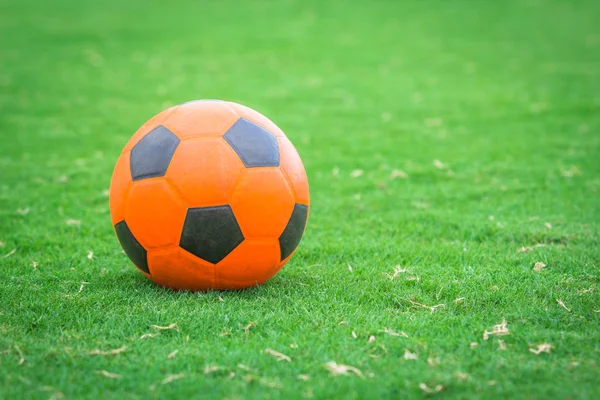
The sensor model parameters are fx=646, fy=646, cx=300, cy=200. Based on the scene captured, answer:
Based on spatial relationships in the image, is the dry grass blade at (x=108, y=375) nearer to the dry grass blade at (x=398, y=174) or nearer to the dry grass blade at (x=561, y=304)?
the dry grass blade at (x=561, y=304)

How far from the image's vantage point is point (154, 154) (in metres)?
4.59

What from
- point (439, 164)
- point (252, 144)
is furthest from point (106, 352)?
point (439, 164)

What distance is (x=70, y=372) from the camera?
3.63 m

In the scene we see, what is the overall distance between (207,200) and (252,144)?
55 cm

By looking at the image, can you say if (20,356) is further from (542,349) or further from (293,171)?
(542,349)

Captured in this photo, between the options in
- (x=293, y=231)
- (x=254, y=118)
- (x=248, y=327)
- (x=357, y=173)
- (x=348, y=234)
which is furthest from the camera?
(x=357, y=173)

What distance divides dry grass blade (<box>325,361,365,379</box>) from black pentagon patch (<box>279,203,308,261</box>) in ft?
4.11

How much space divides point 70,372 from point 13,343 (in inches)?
22.9

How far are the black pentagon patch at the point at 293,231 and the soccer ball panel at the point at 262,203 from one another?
2.2 inches

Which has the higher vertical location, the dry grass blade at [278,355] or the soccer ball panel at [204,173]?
the soccer ball panel at [204,173]

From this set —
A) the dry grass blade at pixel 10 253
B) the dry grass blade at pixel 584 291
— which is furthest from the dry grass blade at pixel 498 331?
the dry grass blade at pixel 10 253

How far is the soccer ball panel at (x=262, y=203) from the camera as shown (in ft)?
14.7

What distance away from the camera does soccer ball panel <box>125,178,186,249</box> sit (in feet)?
14.6

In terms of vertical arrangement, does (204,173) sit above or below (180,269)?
above
